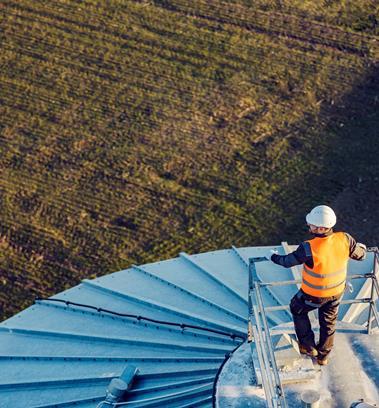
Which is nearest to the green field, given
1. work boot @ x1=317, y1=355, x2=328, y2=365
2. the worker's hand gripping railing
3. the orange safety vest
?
the worker's hand gripping railing

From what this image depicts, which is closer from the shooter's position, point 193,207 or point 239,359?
point 239,359

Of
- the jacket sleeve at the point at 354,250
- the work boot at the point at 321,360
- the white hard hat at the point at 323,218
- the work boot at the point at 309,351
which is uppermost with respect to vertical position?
the white hard hat at the point at 323,218

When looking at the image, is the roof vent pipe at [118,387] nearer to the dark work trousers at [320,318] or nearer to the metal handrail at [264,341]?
the metal handrail at [264,341]

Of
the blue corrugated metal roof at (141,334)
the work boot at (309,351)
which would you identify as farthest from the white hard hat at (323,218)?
the blue corrugated metal roof at (141,334)

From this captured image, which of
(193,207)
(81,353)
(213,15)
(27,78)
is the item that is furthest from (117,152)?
(81,353)

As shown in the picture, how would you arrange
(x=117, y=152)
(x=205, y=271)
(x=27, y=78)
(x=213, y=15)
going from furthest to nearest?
(x=213, y=15) → (x=27, y=78) → (x=117, y=152) → (x=205, y=271)

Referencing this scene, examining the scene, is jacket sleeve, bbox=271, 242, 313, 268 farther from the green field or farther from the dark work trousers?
the green field

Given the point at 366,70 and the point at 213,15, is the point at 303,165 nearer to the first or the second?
the point at 366,70

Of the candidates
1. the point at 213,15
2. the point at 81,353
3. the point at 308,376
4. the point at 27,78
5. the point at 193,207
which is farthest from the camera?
the point at 213,15
